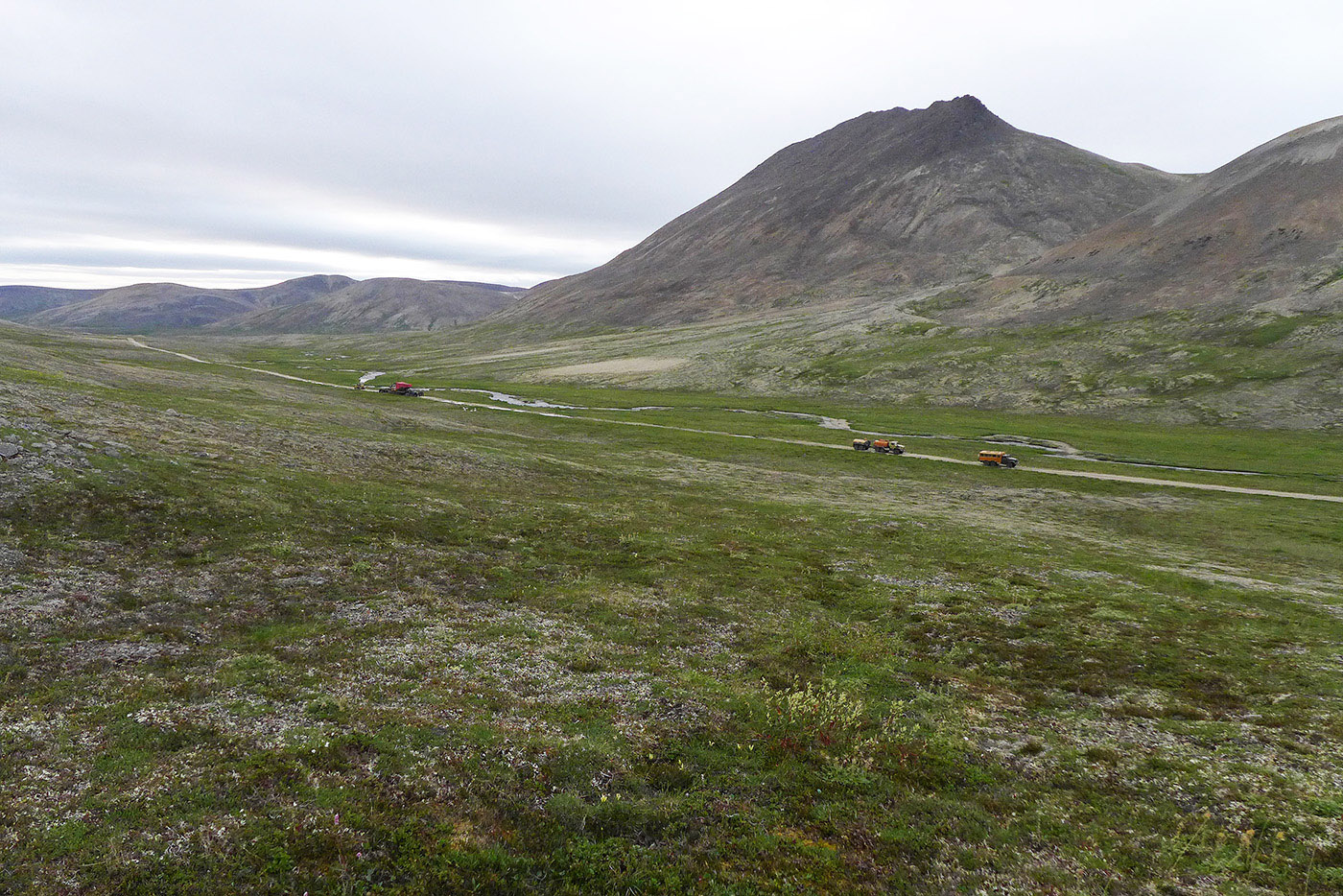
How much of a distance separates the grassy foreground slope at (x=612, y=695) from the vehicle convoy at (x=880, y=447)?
39966 millimetres

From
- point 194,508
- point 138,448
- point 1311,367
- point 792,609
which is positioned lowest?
point 792,609

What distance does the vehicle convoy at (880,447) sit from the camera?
89.8 m

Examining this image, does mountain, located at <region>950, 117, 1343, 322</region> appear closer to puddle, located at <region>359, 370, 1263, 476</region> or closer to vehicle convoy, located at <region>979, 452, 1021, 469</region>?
puddle, located at <region>359, 370, 1263, 476</region>

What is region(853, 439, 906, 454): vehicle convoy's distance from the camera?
8975 centimetres

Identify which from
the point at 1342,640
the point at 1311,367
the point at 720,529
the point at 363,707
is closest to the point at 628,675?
the point at 363,707

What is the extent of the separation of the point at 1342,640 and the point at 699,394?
139206 mm

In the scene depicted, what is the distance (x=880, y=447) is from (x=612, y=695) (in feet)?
252

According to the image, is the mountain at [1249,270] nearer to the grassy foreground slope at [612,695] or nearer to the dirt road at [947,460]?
the dirt road at [947,460]

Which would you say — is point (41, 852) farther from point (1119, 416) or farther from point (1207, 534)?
point (1119, 416)

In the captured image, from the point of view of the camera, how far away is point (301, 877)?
478 inches

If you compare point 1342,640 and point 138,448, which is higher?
point 138,448

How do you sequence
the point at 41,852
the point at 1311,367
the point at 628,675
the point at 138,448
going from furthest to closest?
the point at 1311,367 → the point at 138,448 → the point at 628,675 → the point at 41,852

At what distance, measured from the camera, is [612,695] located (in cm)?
2134

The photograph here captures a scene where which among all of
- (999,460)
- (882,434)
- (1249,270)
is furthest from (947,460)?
(1249,270)
